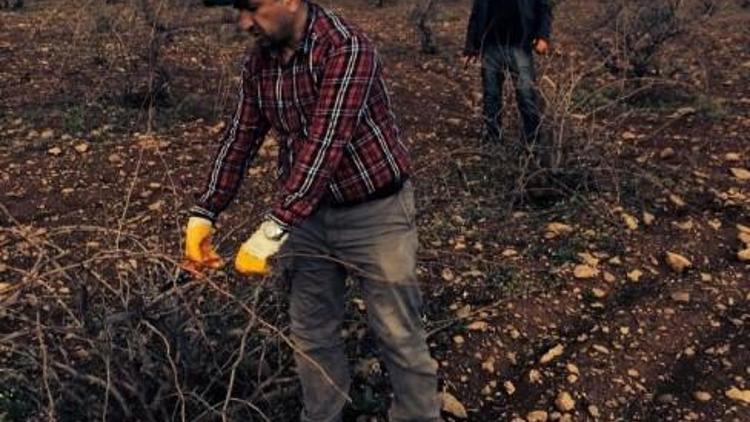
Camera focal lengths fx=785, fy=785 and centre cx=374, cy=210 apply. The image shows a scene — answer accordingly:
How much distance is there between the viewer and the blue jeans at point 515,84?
179 inches

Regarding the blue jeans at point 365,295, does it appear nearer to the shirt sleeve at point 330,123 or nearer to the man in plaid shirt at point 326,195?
the man in plaid shirt at point 326,195

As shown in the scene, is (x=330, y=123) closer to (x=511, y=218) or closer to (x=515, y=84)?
(x=511, y=218)

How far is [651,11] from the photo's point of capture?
20.9 ft

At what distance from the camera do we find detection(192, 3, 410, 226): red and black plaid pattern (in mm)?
1974

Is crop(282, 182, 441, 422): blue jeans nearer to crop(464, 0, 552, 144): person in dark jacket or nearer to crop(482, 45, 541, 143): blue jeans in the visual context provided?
crop(482, 45, 541, 143): blue jeans

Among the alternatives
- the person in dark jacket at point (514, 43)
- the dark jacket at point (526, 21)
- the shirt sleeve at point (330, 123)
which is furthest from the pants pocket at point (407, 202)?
the dark jacket at point (526, 21)

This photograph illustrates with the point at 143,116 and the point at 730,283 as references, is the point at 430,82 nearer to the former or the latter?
the point at 143,116

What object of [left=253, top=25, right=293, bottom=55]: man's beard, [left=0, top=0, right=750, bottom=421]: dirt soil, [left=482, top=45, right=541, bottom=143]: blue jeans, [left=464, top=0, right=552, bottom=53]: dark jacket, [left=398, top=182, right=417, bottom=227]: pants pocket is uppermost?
[left=253, top=25, right=293, bottom=55]: man's beard

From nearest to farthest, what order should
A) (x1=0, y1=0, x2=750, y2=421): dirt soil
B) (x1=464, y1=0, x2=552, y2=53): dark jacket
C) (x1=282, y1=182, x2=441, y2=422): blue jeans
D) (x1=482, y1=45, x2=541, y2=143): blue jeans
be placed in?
(x1=282, y1=182, x2=441, y2=422): blue jeans → (x1=0, y1=0, x2=750, y2=421): dirt soil → (x1=482, y1=45, x2=541, y2=143): blue jeans → (x1=464, y1=0, x2=552, y2=53): dark jacket

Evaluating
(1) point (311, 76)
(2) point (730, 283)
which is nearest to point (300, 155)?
(1) point (311, 76)

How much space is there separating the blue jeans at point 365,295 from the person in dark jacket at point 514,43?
2.35 metres

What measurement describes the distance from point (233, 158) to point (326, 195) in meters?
0.36

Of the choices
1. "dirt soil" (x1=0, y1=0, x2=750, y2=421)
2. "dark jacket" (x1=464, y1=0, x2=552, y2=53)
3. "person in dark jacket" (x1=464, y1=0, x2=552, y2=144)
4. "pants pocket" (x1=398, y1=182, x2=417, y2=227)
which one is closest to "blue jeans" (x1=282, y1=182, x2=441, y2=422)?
"pants pocket" (x1=398, y1=182, x2=417, y2=227)

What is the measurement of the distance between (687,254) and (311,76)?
8.02ft
